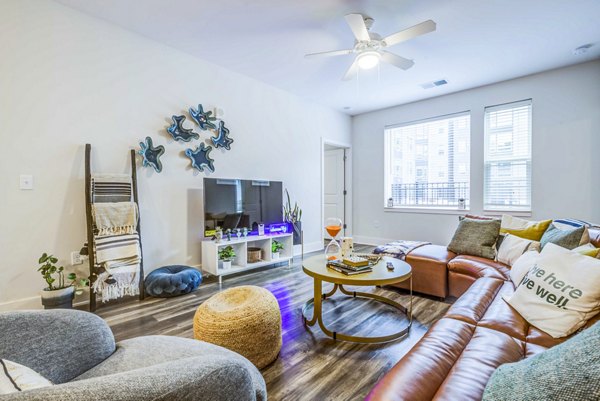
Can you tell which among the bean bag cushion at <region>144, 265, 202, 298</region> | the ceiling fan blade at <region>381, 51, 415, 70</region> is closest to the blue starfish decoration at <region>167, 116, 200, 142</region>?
the bean bag cushion at <region>144, 265, 202, 298</region>

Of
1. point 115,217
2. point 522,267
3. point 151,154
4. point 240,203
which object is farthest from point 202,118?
point 522,267

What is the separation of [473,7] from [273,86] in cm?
277

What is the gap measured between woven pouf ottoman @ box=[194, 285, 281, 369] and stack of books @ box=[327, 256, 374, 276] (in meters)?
0.56

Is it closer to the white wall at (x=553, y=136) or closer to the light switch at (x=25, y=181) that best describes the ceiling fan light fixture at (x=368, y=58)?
the white wall at (x=553, y=136)

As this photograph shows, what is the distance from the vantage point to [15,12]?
242 cm

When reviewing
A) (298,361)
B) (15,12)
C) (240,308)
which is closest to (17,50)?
(15,12)

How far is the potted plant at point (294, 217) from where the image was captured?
15.1 feet

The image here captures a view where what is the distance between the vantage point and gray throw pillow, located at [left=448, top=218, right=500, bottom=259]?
9.51 feet

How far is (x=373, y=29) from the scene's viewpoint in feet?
9.78

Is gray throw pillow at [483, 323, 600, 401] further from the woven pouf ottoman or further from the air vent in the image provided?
the air vent

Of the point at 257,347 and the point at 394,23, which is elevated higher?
the point at 394,23

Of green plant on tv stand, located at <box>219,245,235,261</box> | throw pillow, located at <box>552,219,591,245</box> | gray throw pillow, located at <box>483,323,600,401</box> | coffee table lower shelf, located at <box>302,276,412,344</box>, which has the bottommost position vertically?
coffee table lower shelf, located at <box>302,276,412,344</box>

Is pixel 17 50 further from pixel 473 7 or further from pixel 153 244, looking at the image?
pixel 473 7

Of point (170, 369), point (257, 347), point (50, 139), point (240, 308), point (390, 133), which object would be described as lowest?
point (257, 347)
